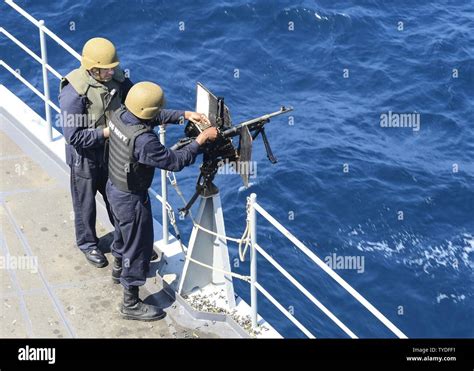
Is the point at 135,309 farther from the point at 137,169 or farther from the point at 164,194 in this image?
the point at 137,169

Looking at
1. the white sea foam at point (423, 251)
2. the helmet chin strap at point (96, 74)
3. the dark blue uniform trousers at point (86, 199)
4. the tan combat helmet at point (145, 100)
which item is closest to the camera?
the tan combat helmet at point (145, 100)

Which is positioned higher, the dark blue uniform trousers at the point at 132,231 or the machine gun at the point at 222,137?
the machine gun at the point at 222,137

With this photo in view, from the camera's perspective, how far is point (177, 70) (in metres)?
19.0

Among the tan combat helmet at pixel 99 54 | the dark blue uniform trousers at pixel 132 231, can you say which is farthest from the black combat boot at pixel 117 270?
the tan combat helmet at pixel 99 54

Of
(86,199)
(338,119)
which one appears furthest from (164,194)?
(338,119)

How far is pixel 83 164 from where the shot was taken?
8414 millimetres

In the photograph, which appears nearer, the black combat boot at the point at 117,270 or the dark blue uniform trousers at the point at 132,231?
the dark blue uniform trousers at the point at 132,231

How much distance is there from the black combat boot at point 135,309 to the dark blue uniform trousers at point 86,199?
94 centimetres

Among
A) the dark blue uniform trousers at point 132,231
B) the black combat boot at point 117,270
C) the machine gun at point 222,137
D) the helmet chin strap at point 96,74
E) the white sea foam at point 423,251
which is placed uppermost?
the helmet chin strap at point 96,74

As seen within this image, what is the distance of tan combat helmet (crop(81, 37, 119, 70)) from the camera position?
25.3 ft

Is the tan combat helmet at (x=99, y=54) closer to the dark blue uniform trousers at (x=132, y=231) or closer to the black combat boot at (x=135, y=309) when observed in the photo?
the dark blue uniform trousers at (x=132, y=231)

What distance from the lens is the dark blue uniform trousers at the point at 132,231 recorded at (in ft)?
25.3
